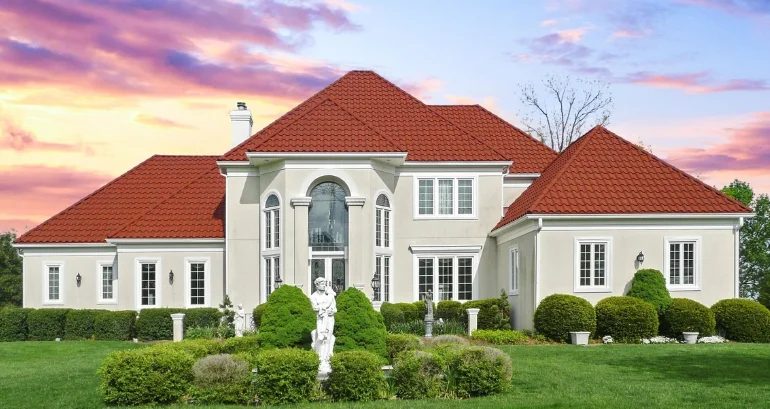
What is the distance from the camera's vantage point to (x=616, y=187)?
104 feet

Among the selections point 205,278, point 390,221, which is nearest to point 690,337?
point 390,221

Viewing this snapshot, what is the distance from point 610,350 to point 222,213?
17576 mm

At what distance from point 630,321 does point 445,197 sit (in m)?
9.34

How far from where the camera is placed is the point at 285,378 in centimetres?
1773

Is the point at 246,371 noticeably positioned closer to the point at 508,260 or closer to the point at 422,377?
the point at 422,377

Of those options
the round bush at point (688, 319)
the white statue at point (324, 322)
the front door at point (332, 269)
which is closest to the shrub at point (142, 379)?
the white statue at point (324, 322)

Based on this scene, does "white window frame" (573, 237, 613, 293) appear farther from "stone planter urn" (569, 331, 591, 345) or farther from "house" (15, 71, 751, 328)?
"stone planter urn" (569, 331, 591, 345)

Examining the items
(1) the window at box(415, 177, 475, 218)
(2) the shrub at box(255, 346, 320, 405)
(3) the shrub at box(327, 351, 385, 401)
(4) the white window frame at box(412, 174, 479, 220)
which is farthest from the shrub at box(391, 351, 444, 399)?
(1) the window at box(415, 177, 475, 218)

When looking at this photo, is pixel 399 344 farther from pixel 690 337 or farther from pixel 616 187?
pixel 616 187

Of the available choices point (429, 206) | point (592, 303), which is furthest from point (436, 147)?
point (592, 303)

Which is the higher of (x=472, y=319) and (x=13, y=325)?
(x=472, y=319)

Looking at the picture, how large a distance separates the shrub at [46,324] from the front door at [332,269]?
10152 mm

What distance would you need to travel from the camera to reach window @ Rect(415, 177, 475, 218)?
116 feet

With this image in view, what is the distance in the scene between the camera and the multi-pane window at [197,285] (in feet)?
121
